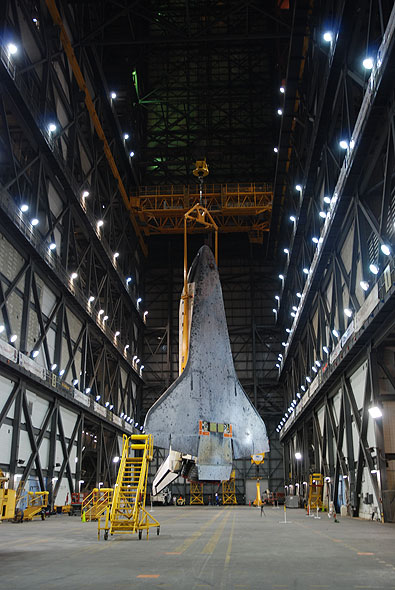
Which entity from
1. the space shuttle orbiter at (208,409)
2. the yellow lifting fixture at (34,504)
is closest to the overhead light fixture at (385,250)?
the space shuttle orbiter at (208,409)

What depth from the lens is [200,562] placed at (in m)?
10.1

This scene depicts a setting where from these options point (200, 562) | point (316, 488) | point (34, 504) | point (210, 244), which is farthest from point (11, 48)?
point (316, 488)

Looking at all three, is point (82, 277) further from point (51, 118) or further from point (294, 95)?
point (294, 95)

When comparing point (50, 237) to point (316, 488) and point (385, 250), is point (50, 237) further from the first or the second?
point (316, 488)

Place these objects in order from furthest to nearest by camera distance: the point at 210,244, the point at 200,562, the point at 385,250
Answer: the point at 210,244, the point at 385,250, the point at 200,562

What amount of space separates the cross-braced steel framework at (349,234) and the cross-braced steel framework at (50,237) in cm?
1478

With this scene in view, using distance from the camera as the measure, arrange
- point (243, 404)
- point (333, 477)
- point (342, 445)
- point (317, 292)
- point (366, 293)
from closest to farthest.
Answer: point (243, 404) → point (366, 293) → point (342, 445) → point (333, 477) → point (317, 292)

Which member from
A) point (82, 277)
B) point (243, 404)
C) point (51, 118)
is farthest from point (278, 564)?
point (82, 277)

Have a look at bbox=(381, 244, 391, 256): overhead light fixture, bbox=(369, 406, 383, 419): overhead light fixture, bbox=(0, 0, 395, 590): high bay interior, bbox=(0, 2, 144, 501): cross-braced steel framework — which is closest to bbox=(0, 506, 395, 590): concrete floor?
bbox=(0, 0, 395, 590): high bay interior

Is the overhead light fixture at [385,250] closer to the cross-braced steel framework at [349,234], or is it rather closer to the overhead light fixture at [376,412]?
the cross-braced steel framework at [349,234]

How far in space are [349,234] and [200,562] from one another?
2007 centimetres

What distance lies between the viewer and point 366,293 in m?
22.7

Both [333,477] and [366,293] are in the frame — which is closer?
[366,293]

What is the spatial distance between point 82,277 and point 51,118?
13.9 m
